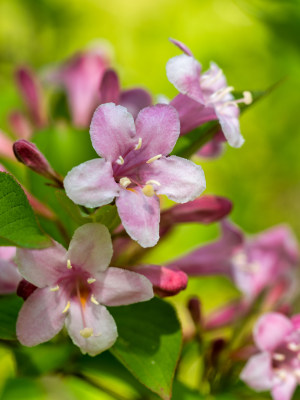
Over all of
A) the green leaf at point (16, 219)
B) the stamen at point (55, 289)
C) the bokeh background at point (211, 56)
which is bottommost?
the bokeh background at point (211, 56)

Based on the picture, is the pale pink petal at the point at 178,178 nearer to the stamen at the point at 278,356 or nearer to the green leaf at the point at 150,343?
the green leaf at the point at 150,343

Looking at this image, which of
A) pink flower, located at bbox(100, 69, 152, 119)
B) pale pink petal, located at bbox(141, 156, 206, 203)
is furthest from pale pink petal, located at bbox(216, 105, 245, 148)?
pink flower, located at bbox(100, 69, 152, 119)

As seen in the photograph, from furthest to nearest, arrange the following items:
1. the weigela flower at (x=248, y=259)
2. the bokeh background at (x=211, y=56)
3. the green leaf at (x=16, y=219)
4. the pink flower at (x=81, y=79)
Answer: the bokeh background at (x=211, y=56) → the pink flower at (x=81, y=79) → the weigela flower at (x=248, y=259) → the green leaf at (x=16, y=219)

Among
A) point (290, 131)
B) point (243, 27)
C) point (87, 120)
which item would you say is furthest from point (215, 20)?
point (87, 120)

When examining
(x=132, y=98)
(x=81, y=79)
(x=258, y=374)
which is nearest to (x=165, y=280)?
(x=258, y=374)

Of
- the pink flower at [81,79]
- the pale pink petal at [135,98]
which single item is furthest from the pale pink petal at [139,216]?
the pink flower at [81,79]
